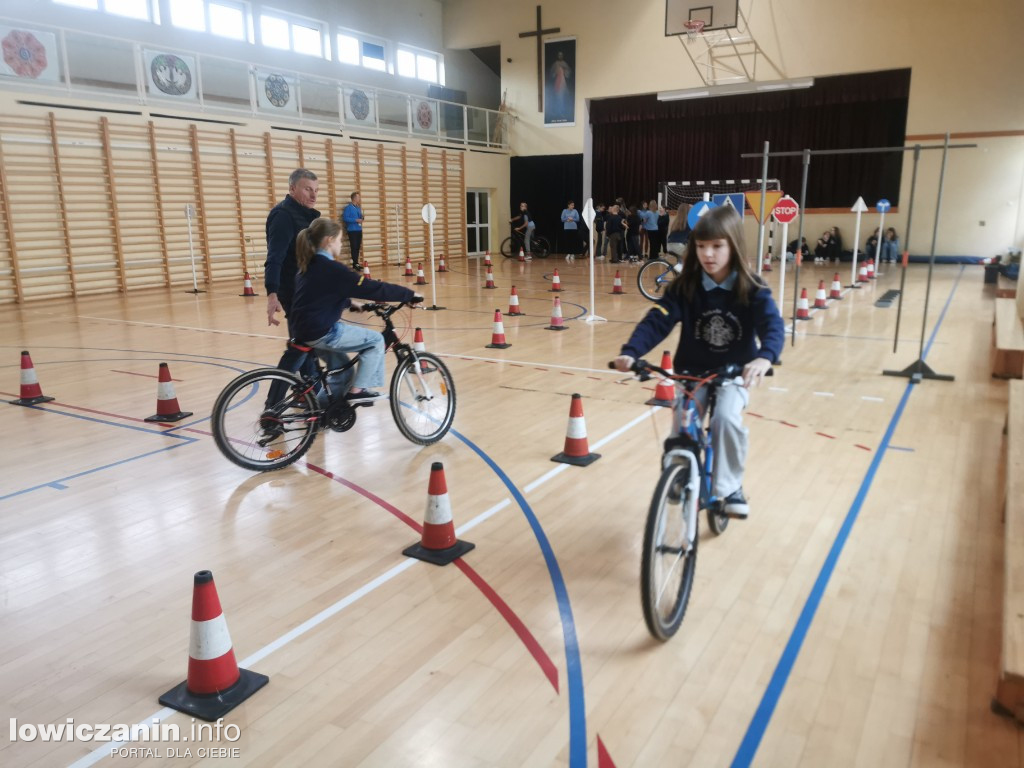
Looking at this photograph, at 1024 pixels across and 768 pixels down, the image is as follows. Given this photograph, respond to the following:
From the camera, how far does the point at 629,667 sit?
247cm

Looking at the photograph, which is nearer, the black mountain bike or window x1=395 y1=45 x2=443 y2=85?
the black mountain bike

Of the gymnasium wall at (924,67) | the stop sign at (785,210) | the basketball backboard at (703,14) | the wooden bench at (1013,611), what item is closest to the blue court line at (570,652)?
the wooden bench at (1013,611)

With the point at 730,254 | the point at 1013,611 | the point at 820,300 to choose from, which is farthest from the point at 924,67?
the point at 1013,611

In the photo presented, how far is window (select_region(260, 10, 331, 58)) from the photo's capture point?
18203 mm

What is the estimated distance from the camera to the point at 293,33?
1878 cm

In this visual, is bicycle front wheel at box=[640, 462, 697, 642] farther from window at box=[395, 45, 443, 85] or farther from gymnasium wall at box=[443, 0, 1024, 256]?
window at box=[395, 45, 443, 85]

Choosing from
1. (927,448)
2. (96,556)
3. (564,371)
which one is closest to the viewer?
(96,556)

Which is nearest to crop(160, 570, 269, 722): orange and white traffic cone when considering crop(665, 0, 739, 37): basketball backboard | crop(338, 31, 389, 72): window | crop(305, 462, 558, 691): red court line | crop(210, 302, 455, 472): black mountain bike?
crop(305, 462, 558, 691): red court line

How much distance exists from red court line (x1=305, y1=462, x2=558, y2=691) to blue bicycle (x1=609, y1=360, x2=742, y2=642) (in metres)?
0.36

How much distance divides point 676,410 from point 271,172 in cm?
1478

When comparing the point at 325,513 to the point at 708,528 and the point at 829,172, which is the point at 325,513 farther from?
the point at 829,172

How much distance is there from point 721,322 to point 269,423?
2.66 meters

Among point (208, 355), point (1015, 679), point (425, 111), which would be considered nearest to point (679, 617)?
point (1015, 679)

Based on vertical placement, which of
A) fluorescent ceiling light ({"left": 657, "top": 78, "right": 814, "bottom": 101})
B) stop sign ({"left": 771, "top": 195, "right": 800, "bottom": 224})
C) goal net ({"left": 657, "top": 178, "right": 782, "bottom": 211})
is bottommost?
stop sign ({"left": 771, "top": 195, "right": 800, "bottom": 224})
